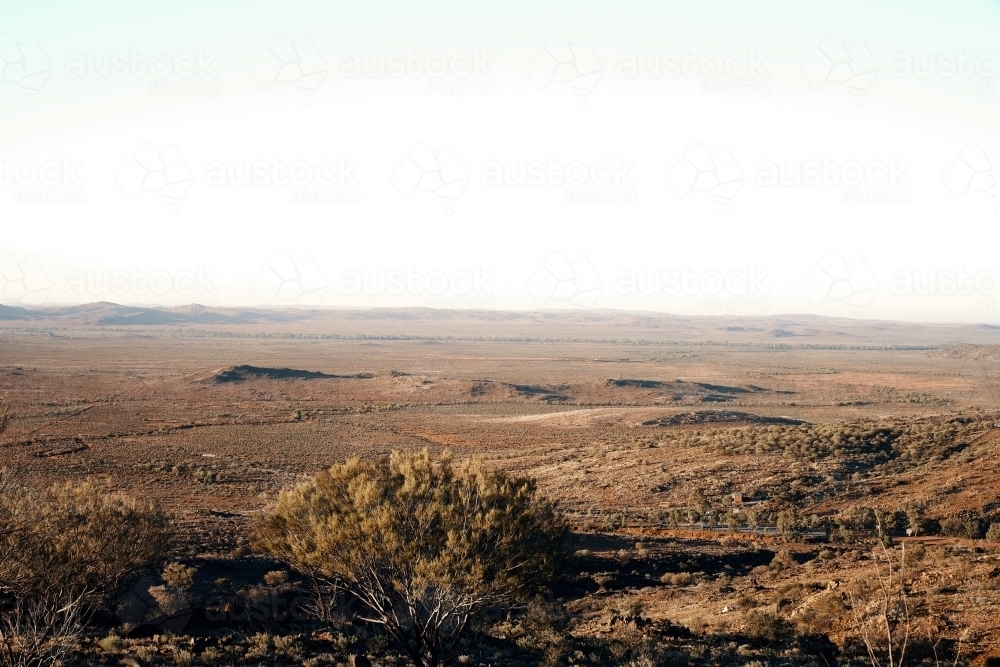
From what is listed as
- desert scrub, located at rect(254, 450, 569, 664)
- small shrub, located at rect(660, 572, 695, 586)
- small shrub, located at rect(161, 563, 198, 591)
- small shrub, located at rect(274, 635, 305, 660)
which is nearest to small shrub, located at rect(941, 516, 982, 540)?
small shrub, located at rect(660, 572, 695, 586)

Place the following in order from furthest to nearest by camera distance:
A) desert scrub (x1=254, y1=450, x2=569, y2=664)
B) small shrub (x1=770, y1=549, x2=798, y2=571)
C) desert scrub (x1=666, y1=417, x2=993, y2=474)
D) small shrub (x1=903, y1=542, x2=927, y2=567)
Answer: desert scrub (x1=666, y1=417, x2=993, y2=474) < small shrub (x1=770, y1=549, x2=798, y2=571) < small shrub (x1=903, y1=542, x2=927, y2=567) < desert scrub (x1=254, y1=450, x2=569, y2=664)

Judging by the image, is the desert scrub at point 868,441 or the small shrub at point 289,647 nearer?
the small shrub at point 289,647

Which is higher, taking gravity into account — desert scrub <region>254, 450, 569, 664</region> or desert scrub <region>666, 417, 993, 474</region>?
desert scrub <region>254, 450, 569, 664</region>

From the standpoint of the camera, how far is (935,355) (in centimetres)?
15262

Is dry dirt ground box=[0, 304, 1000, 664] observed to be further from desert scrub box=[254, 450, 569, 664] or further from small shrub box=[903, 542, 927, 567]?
desert scrub box=[254, 450, 569, 664]

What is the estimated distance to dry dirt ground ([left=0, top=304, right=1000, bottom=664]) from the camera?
19125 millimetres

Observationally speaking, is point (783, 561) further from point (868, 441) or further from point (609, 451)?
point (609, 451)

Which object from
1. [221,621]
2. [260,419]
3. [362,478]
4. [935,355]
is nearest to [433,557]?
[362,478]

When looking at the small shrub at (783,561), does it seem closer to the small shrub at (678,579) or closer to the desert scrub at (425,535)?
the small shrub at (678,579)

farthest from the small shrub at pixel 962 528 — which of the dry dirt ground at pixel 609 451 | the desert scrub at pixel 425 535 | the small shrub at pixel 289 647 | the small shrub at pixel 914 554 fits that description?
the small shrub at pixel 289 647

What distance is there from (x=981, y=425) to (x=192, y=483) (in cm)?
3987

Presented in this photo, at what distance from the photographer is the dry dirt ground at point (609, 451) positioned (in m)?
19.1

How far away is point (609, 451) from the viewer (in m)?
40.8

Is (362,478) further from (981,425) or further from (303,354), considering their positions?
(303,354)
